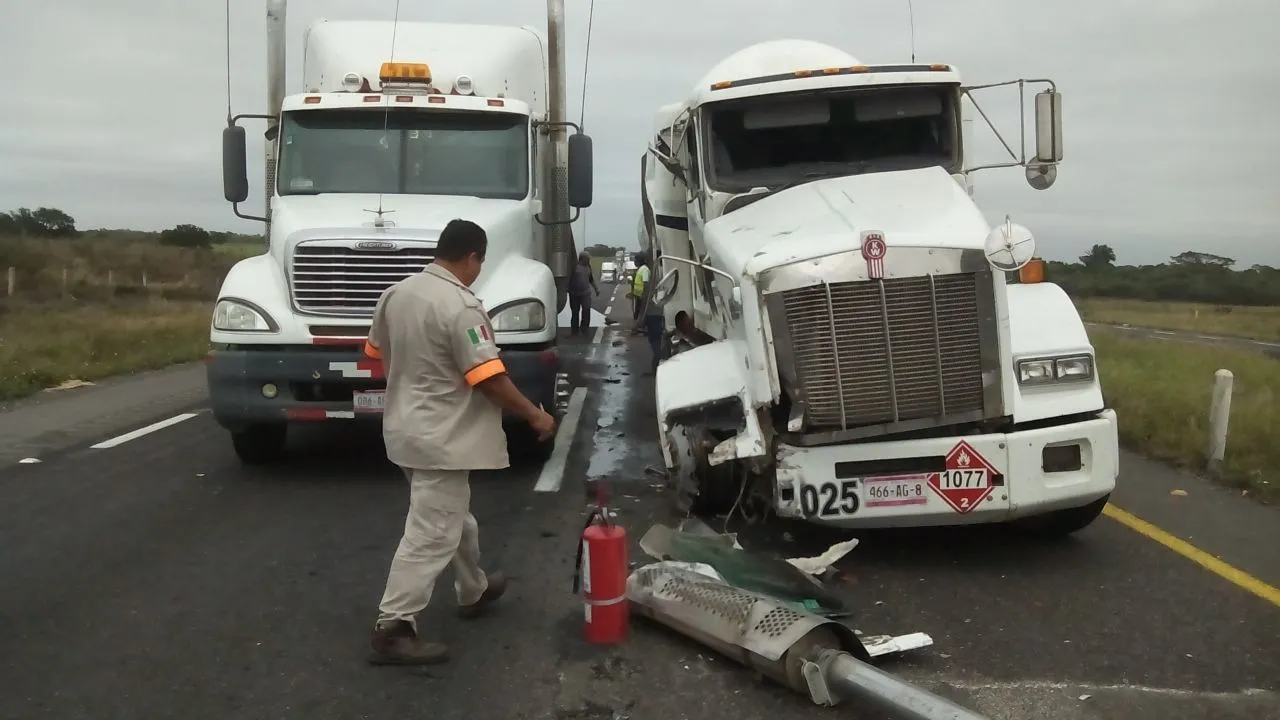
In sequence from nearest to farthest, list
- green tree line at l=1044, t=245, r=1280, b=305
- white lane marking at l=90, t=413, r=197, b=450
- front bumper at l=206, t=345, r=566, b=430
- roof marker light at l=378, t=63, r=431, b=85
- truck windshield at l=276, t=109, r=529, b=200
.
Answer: front bumper at l=206, t=345, r=566, b=430 → truck windshield at l=276, t=109, r=529, b=200 → roof marker light at l=378, t=63, r=431, b=85 → white lane marking at l=90, t=413, r=197, b=450 → green tree line at l=1044, t=245, r=1280, b=305

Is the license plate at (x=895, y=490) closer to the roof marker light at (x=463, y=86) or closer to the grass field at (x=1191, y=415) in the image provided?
the grass field at (x=1191, y=415)

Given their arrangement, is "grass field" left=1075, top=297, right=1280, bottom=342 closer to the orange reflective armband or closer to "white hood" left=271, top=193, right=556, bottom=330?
"white hood" left=271, top=193, right=556, bottom=330

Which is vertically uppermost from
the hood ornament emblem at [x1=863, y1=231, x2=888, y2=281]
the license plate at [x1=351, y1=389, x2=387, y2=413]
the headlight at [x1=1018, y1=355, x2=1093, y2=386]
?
the hood ornament emblem at [x1=863, y1=231, x2=888, y2=281]

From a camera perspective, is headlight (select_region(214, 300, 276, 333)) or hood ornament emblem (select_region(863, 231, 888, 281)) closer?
hood ornament emblem (select_region(863, 231, 888, 281))

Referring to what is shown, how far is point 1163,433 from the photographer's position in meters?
10.1

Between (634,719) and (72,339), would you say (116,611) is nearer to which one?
(634,719)

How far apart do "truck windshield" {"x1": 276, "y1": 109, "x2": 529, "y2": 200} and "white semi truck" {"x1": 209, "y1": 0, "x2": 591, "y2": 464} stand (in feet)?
0.04

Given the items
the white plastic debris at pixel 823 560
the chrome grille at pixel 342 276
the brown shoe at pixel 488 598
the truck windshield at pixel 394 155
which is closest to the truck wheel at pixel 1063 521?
the white plastic debris at pixel 823 560

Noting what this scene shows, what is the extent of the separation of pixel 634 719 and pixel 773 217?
146 inches

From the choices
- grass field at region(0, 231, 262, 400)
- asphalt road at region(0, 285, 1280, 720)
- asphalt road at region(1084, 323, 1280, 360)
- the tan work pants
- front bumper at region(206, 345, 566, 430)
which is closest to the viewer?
asphalt road at region(0, 285, 1280, 720)

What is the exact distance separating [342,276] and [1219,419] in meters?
6.79

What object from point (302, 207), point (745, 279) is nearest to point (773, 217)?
point (745, 279)

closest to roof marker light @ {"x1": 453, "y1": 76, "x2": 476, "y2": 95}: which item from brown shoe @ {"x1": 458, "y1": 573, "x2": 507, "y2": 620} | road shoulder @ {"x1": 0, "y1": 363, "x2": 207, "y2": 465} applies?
road shoulder @ {"x1": 0, "y1": 363, "x2": 207, "y2": 465}

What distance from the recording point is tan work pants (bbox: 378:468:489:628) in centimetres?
467
